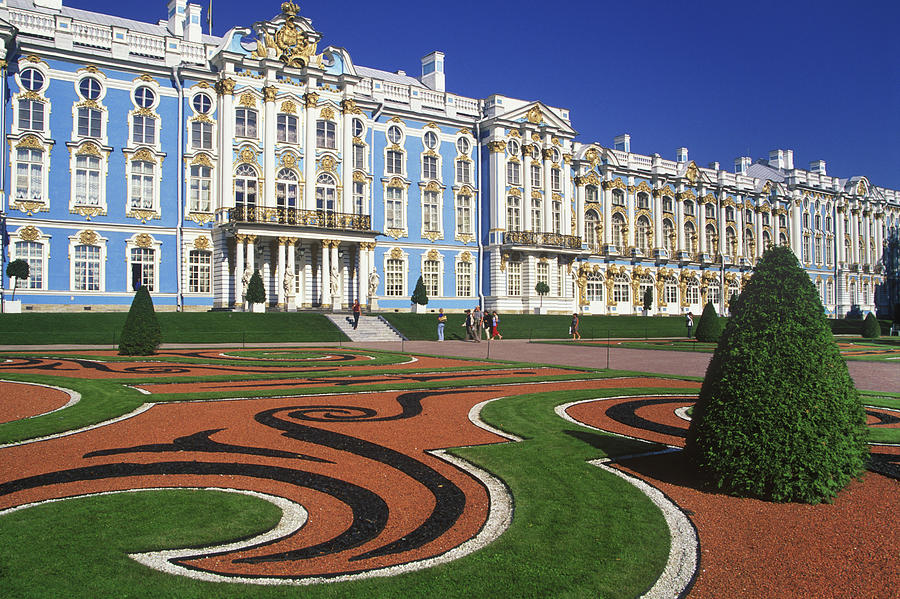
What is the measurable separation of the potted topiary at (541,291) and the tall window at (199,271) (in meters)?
21.5

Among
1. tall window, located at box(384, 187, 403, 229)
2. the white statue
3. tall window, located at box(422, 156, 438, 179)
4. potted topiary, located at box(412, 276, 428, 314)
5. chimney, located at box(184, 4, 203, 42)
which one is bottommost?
potted topiary, located at box(412, 276, 428, 314)

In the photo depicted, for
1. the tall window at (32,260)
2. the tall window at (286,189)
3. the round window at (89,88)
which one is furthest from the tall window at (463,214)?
the tall window at (32,260)

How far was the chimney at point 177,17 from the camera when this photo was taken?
45.2m

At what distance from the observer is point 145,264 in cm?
4000

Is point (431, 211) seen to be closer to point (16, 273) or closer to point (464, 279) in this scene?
point (464, 279)

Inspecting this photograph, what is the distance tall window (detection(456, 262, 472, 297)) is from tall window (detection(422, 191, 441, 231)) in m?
3.25

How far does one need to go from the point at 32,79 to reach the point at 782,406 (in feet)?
135

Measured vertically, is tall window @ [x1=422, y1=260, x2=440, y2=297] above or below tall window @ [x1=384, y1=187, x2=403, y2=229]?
below

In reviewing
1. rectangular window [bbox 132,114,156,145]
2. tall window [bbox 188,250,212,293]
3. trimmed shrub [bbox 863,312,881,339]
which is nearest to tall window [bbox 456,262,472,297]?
tall window [bbox 188,250,212,293]

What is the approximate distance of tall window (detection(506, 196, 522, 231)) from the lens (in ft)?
170

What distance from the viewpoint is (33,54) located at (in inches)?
A: 1455

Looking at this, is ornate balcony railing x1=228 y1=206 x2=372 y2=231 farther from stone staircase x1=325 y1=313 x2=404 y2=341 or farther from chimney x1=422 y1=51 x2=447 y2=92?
chimney x1=422 y1=51 x2=447 y2=92

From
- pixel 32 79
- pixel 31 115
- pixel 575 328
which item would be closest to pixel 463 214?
pixel 575 328

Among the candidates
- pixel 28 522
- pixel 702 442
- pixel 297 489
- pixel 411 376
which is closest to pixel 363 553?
pixel 297 489
